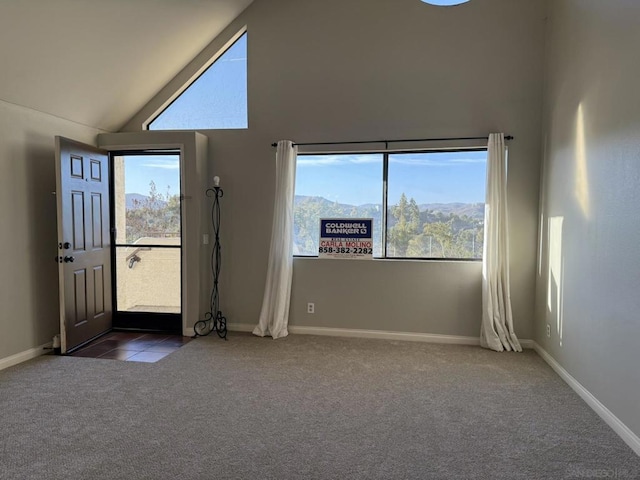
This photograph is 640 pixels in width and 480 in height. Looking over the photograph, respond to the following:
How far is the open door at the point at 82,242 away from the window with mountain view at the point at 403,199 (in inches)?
87.6

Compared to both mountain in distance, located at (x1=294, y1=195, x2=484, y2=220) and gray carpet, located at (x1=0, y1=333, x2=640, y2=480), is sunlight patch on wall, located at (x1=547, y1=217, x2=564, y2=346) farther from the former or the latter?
mountain in distance, located at (x1=294, y1=195, x2=484, y2=220)

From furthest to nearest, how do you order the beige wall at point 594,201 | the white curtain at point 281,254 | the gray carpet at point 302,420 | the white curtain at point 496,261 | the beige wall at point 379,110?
the white curtain at point 281,254 → the beige wall at point 379,110 → the white curtain at point 496,261 → the beige wall at point 594,201 → the gray carpet at point 302,420

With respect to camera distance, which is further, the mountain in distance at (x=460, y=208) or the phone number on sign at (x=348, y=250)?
the phone number on sign at (x=348, y=250)

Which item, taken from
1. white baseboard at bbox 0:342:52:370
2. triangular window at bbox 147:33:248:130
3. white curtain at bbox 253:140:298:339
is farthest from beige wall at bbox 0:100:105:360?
white curtain at bbox 253:140:298:339

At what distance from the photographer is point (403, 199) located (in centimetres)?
458

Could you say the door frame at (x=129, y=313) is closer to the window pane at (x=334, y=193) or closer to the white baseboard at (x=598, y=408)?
the window pane at (x=334, y=193)

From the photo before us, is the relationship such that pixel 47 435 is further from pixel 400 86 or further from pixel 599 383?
pixel 400 86

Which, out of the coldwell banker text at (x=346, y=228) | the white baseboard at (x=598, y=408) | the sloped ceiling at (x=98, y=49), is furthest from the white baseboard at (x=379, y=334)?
the sloped ceiling at (x=98, y=49)

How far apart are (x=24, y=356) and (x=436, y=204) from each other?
4.41 m

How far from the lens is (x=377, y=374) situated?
357cm

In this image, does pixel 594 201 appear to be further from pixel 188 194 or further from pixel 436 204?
pixel 188 194

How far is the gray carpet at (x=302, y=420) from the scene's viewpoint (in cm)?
223

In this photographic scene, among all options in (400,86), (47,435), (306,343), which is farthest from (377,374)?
(400,86)

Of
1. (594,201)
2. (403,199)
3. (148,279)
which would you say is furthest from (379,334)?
(148,279)
